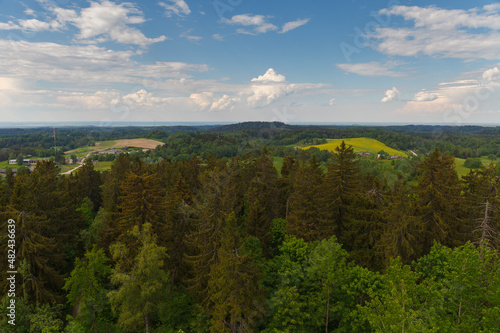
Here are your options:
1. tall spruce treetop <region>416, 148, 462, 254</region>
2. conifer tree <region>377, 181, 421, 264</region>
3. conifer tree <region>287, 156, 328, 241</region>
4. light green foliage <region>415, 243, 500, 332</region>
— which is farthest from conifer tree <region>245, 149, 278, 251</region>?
light green foliage <region>415, 243, 500, 332</region>

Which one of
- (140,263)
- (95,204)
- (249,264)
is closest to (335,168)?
(249,264)

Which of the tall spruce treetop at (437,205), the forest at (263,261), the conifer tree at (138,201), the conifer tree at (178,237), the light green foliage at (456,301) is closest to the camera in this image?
the light green foliage at (456,301)

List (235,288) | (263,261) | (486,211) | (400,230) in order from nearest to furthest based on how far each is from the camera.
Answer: (235,288), (400,230), (486,211), (263,261)

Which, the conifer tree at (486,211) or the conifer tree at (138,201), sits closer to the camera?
the conifer tree at (486,211)

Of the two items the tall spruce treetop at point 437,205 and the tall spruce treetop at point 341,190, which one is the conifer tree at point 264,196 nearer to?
the tall spruce treetop at point 341,190

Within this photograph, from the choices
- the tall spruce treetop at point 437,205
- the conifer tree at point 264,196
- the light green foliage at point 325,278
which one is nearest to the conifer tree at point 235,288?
the light green foliage at point 325,278

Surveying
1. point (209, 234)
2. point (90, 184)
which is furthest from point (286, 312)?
point (90, 184)

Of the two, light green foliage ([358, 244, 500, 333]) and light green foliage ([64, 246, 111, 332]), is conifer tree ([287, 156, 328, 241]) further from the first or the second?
light green foliage ([64, 246, 111, 332])

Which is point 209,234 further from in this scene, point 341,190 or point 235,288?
point 341,190

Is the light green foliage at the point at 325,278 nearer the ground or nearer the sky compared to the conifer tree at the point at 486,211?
nearer the ground

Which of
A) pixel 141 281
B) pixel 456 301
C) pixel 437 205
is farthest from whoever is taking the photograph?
pixel 437 205

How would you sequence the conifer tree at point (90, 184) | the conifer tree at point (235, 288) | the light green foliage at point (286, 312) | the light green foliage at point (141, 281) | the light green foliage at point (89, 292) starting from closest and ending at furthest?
the conifer tree at point (235, 288)
the light green foliage at point (286, 312)
the light green foliage at point (141, 281)
the light green foliage at point (89, 292)
the conifer tree at point (90, 184)

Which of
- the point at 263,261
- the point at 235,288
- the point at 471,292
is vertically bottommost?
the point at 263,261
